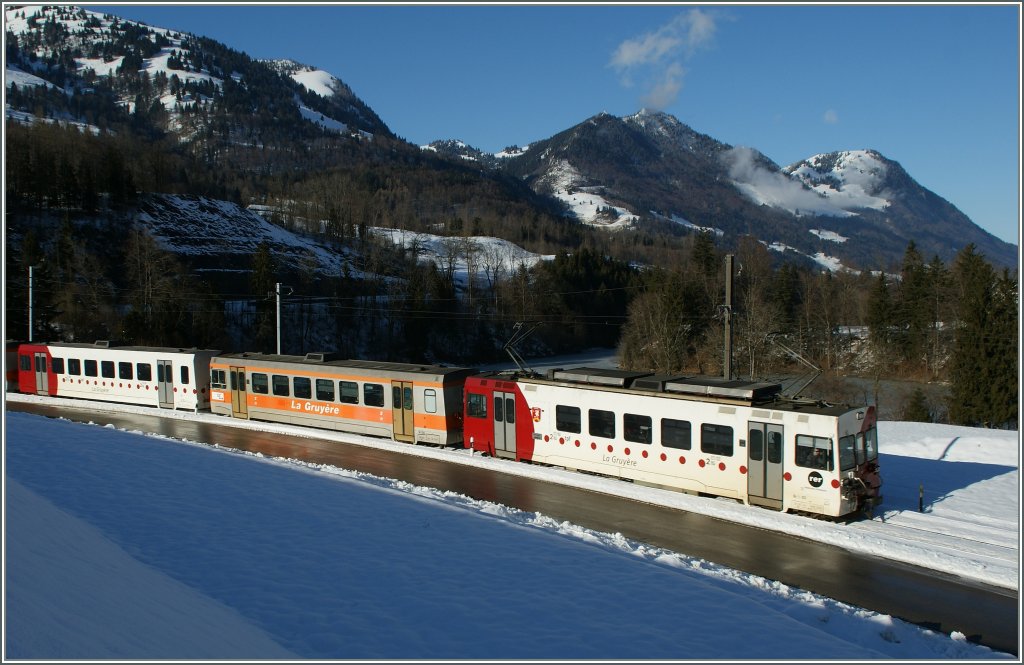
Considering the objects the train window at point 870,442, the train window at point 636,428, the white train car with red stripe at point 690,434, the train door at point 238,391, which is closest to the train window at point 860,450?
the white train car with red stripe at point 690,434

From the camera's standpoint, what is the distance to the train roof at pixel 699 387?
17766 millimetres

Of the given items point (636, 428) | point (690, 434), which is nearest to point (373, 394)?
point (636, 428)

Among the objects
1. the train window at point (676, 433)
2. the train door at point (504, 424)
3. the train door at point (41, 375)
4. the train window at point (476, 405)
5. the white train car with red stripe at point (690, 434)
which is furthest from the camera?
the train door at point (41, 375)

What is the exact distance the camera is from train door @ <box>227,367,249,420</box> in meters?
30.8

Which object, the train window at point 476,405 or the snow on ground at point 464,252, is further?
the snow on ground at point 464,252

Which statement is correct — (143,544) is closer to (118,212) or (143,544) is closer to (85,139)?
(118,212)

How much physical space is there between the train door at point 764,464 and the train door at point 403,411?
1281 centimetres

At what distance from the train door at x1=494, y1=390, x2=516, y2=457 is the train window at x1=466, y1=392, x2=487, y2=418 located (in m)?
0.60

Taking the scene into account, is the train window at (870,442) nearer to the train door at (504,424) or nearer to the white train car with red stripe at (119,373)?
the train door at (504,424)

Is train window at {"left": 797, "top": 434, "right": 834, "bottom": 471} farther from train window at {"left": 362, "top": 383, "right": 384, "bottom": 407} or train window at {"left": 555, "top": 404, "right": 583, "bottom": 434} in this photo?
train window at {"left": 362, "top": 383, "right": 384, "bottom": 407}

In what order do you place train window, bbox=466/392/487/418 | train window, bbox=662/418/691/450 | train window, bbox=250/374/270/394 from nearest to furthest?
train window, bbox=662/418/691/450 < train window, bbox=466/392/487/418 < train window, bbox=250/374/270/394

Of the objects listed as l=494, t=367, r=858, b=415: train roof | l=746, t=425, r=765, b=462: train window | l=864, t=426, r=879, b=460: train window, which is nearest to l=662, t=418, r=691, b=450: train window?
l=494, t=367, r=858, b=415: train roof

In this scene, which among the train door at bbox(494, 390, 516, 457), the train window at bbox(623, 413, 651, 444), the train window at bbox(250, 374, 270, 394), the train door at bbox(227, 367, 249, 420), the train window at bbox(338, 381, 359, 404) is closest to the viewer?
the train window at bbox(623, 413, 651, 444)

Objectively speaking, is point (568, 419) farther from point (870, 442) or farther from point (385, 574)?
point (385, 574)
